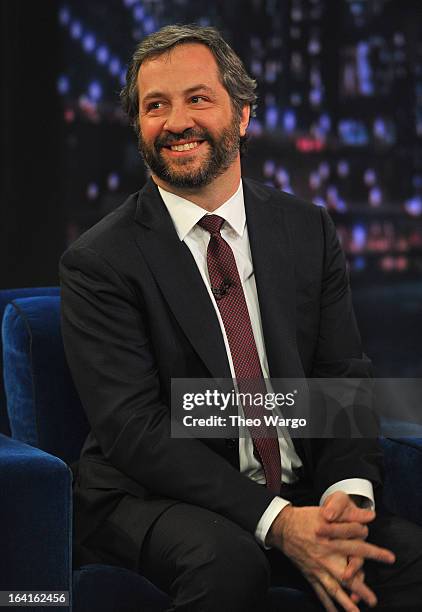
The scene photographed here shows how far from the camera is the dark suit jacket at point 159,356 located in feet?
6.22

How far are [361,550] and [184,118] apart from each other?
96cm

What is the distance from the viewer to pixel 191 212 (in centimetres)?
212

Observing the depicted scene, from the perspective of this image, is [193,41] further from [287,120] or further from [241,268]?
[287,120]

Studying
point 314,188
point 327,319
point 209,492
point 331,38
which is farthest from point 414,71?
point 209,492

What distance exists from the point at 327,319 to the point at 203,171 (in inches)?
16.7

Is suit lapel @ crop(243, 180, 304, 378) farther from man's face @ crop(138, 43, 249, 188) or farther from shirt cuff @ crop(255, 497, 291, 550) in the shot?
shirt cuff @ crop(255, 497, 291, 550)

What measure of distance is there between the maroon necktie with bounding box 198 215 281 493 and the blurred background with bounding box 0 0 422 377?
5.76 feet

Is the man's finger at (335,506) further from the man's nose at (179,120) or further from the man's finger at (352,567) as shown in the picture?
the man's nose at (179,120)

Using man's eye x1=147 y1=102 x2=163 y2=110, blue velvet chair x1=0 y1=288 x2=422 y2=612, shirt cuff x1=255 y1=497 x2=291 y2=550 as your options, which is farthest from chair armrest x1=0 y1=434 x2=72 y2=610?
man's eye x1=147 y1=102 x2=163 y2=110

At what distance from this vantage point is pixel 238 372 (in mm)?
2027

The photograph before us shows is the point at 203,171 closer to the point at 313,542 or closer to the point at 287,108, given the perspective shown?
the point at 313,542

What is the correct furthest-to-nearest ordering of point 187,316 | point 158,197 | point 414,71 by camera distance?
point 414,71 < point 158,197 < point 187,316

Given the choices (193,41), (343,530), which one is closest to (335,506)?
(343,530)

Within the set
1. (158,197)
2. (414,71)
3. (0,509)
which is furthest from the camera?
(414,71)
